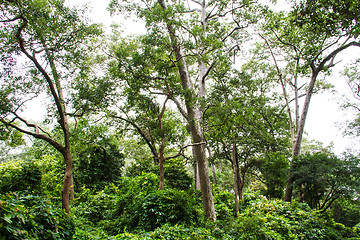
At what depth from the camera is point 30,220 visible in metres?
1.98

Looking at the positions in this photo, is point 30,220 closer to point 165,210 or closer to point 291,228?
point 165,210

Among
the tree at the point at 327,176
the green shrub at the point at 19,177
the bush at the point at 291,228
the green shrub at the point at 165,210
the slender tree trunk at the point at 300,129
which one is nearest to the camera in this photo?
the bush at the point at 291,228

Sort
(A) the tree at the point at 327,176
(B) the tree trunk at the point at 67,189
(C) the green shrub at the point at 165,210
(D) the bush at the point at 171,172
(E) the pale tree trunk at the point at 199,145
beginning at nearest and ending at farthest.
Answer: (C) the green shrub at the point at 165,210, (B) the tree trunk at the point at 67,189, (E) the pale tree trunk at the point at 199,145, (A) the tree at the point at 327,176, (D) the bush at the point at 171,172

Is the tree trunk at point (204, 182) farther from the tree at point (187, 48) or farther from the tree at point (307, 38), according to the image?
the tree at point (307, 38)

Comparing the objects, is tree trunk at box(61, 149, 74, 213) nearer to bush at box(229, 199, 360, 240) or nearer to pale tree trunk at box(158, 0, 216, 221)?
pale tree trunk at box(158, 0, 216, 221)

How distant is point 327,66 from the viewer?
9.18 metres

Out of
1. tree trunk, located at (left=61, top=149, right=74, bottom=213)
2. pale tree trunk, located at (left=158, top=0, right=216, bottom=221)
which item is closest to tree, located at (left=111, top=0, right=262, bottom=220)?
pale tree trunk, located at (left=158, top=0, right=216, bottom=221)

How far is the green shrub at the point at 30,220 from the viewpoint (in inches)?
64.5

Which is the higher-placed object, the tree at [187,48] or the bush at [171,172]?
the tree at [187,48]

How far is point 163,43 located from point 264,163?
26.2 ft

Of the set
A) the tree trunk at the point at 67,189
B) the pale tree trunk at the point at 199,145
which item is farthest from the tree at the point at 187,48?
the tree trunk at the point at 67,189

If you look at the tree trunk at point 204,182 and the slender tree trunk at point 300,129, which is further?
the slender tree trunk at point 300,129

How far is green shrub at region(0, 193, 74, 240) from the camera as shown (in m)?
1.64

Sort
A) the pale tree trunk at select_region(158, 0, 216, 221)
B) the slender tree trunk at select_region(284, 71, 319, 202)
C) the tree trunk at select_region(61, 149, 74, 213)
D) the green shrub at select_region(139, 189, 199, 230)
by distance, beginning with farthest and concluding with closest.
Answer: the slender tree trunk at select_region(284, 71, 319, 202) < the pale tree trunk at select_region(158, 0, 216, 221) < the tree trunk at select_region(61, 149, 74, 213) < the green shrub at select_region(139, 189, 199, 230)
